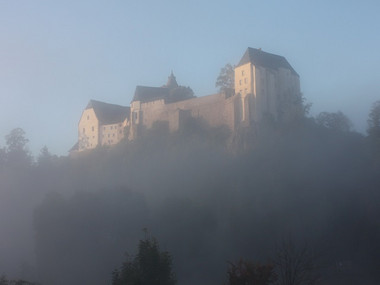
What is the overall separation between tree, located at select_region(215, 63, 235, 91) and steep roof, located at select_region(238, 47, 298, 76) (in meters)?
3.68

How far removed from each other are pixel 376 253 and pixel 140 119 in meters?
34.0

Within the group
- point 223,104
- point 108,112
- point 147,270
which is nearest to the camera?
point 147,270

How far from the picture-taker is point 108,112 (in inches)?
2990

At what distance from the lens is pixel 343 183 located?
54.8 m

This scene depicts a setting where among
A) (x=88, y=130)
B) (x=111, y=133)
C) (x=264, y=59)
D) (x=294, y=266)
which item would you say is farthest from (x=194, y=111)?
(x=294, y=266)

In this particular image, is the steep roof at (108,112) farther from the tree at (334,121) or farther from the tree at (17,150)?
the tree at (334,121)

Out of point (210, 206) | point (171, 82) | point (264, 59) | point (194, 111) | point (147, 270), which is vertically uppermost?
point (171, 82)

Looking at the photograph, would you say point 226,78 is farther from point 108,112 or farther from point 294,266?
point 294,266

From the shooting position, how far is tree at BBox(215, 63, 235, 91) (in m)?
65.4

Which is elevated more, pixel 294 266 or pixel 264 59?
pixel 264 59

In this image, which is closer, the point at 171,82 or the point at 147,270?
the point at 147,270

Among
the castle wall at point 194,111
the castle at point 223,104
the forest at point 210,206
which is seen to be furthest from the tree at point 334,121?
the castle wall at point 194,111

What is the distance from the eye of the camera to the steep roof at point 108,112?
241 ft

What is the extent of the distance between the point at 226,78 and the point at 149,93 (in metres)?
11.9
